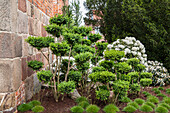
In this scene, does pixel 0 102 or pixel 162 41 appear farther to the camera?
pixel 162 41

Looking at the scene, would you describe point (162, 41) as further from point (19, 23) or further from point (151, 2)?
point (19, 23)

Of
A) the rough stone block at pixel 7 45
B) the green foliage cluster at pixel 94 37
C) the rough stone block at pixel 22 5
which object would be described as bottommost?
the rough stone block at pixel 7 45

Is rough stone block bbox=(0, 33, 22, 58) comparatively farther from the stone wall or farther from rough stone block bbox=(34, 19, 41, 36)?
rough stone block bbox=(34, 19, 41, 36)

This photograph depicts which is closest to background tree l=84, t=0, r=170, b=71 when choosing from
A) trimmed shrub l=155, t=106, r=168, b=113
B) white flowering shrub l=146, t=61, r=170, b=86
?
white flowering shrub l=146, t=61, r=170, b=86

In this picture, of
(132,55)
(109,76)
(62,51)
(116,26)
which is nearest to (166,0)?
(132,55)

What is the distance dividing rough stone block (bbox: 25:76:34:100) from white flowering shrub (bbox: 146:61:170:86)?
392cm

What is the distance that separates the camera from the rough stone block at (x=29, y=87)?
3135 millimetres

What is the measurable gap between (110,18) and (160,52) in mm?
3475

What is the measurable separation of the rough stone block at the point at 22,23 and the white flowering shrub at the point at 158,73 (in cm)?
423

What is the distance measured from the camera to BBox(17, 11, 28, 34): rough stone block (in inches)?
108

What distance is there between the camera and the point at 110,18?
29.1 feet

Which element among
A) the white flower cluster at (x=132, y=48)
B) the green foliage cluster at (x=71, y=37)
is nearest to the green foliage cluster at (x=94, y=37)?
the green foliage cluster at (x=71, y=37)

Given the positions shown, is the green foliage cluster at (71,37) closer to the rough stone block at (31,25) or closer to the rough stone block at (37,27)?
the rough stone block at (31,25)

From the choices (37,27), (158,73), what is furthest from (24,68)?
(158,73)
